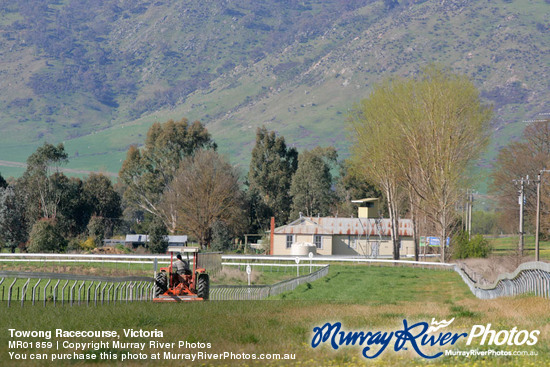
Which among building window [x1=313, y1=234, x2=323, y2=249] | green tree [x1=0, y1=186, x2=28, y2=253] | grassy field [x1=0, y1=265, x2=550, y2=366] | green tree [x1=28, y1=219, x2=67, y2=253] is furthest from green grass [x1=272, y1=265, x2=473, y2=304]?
green tree [x1=0, y1=186, x2=28, y2=253]

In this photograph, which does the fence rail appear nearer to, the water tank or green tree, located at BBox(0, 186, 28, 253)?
the water tank

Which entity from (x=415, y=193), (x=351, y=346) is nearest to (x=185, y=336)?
(x=351, y=346)

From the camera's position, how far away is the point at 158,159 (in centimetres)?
10944

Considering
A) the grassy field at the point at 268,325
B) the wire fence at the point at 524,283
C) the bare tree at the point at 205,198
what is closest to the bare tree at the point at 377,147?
the bare tree at the point at 205,198

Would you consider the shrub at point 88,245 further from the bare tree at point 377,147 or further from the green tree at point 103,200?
the bare tree at point 377,147

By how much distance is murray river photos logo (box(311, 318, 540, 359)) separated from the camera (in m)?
14.0

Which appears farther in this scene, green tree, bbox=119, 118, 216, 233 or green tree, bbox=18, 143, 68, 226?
green tree, bbox=119, 118, 216, 233

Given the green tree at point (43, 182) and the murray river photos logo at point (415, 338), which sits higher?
the green tree at point (43, 182)

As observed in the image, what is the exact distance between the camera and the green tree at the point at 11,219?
92.9 m

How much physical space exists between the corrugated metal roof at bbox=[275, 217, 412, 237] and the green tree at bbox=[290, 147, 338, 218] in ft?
62.9

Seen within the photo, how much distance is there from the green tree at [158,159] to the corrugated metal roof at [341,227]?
22.9 m

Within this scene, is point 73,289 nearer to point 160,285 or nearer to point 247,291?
point 160,285

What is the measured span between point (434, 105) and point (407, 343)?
4578 cm

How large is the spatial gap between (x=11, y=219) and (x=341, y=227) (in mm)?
36707
